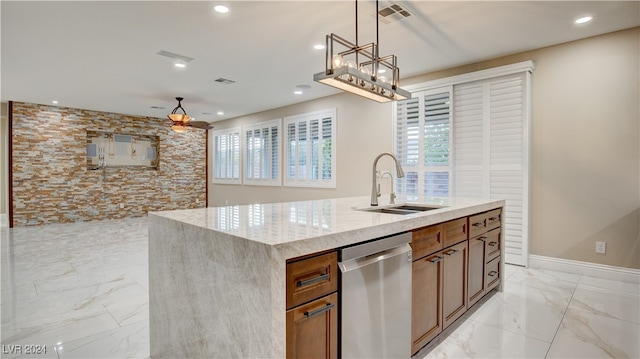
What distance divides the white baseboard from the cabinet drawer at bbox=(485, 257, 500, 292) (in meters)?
1.29

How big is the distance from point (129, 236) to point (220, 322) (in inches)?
212

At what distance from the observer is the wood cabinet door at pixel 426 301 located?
6.32 ft

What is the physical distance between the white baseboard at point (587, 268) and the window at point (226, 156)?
6.66 metres

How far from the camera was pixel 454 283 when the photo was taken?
7.62 ft

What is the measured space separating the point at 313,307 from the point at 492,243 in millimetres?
2255

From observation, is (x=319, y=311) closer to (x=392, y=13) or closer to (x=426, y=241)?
(x=426, y=241)

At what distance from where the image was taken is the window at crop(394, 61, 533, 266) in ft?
13.4

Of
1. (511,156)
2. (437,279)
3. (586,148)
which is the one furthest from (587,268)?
(437,279)

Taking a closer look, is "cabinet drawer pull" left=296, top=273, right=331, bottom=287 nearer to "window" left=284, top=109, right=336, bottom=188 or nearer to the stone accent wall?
"window" left=284, top=109, right=336, bottom=188

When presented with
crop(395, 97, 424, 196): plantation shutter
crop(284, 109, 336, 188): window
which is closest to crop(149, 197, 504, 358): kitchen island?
crop(395, 97, 424, 196): plantation shutter

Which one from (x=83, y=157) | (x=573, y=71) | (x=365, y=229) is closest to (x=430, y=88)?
(x=573, y=71)

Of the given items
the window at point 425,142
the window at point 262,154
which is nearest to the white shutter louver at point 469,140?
the window at point 425,142

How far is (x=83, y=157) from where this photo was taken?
305 inches

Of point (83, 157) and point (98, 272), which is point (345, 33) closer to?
point (98, 272)
